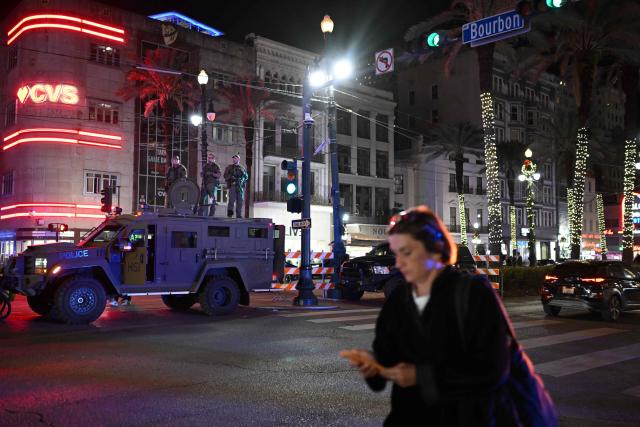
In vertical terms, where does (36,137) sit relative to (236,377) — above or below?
above

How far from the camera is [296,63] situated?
1902 inches

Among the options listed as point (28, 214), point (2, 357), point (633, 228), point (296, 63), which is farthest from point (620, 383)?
point (296, 63)

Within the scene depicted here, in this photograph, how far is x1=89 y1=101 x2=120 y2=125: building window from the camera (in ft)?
125

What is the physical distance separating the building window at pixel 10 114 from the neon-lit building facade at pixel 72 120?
8 cm

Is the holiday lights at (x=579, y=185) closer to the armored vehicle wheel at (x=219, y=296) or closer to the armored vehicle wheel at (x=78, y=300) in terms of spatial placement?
the armored vehicle wheel at (x=219, y=296)

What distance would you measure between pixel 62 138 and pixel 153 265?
25.1 m

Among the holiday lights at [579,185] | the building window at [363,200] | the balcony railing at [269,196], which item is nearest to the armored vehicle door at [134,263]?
the holiday lights at [579,185]

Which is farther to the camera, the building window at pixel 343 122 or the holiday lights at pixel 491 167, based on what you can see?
the building window at pixel 343 122

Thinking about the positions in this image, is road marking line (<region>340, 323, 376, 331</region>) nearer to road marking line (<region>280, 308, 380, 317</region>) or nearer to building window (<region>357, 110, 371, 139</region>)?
road marking line (<region>280, 308, 380, 317</region>)

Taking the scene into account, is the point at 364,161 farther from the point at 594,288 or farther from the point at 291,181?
the point at 594,288

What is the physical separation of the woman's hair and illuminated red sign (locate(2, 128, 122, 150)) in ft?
122

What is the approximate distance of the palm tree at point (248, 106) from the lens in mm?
43156

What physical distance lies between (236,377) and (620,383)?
5121 mm

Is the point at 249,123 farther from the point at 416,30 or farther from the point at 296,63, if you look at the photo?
the point at 416,30
